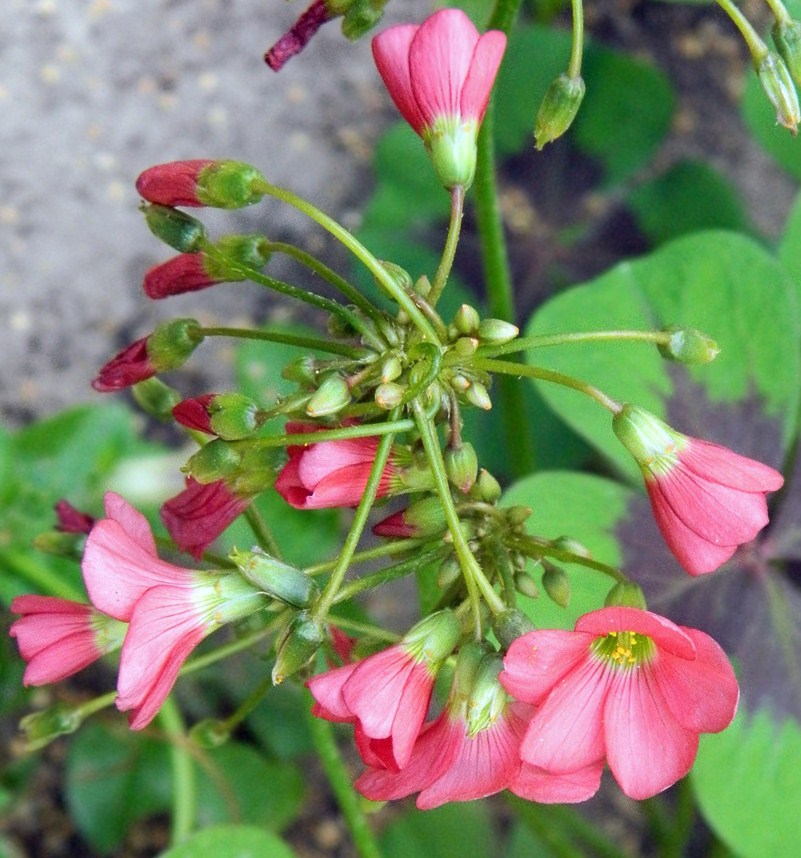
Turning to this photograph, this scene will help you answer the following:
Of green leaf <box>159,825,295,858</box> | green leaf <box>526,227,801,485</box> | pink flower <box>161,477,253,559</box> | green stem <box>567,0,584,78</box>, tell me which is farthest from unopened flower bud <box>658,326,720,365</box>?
green leaf <box>159,825,295,858</box>

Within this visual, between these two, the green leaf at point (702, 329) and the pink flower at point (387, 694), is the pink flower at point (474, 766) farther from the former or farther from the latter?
the green leaf at point (702, 329)

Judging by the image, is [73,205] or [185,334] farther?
[73,205]

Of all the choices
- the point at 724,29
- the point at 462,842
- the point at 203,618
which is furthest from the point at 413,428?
the point at 724,29

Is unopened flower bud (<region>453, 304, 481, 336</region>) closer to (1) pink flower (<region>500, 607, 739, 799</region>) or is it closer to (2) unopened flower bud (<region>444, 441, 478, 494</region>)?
(2) unopened flower bud (<region>444, 441, 478, 494</region>)

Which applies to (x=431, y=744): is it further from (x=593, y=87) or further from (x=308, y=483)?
(x=593, y=87)

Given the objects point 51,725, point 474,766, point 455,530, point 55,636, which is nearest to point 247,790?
point 51,725

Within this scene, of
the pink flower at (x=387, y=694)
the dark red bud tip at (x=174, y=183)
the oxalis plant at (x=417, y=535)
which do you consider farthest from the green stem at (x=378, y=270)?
the pink flower at (x=387, y=694)
